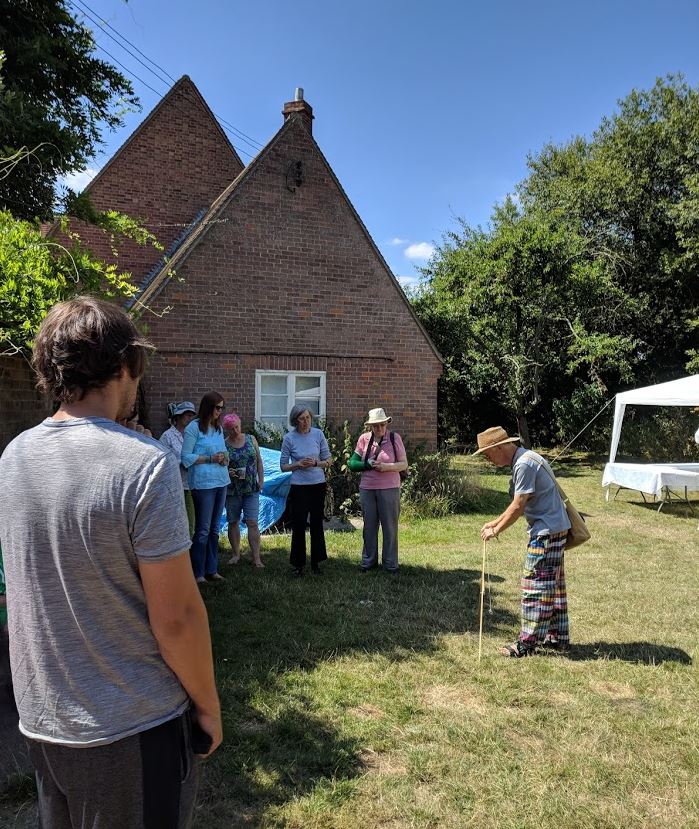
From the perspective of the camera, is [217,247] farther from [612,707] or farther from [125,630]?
[125,630]

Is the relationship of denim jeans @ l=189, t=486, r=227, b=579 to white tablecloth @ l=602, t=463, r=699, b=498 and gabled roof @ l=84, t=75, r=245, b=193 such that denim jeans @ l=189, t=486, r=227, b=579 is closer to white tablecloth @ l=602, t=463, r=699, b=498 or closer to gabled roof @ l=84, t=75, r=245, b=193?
white tablecloth @ l=602, t=463, r=699, b=498

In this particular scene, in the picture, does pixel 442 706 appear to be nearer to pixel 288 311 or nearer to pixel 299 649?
pixel 299 649

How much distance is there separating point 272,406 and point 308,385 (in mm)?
805

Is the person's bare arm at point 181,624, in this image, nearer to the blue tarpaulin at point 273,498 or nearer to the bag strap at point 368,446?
the bag strap at point 368,446

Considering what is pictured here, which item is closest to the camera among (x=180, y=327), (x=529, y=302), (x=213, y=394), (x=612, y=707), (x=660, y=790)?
(x=660, y=790)

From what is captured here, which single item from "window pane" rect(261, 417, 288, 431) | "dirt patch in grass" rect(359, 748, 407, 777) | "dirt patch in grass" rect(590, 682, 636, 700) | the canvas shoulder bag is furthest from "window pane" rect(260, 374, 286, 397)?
"dirt patch in grass" rect(359, 748, 407, 777)

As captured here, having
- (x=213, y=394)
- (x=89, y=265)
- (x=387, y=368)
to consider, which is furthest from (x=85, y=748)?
(x=387, y=368)

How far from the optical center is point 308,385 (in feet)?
38.9

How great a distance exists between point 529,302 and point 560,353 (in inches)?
96.8

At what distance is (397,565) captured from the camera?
24.1 feet

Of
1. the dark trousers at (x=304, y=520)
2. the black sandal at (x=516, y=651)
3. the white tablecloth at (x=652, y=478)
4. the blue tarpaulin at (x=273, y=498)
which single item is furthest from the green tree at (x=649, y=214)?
the black sandal at (x=516, y=651)

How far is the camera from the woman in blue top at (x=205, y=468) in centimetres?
639

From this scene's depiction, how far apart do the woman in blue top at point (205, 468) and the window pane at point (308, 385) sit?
5232 millimetres

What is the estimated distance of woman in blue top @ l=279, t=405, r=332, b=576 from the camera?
277 inches
